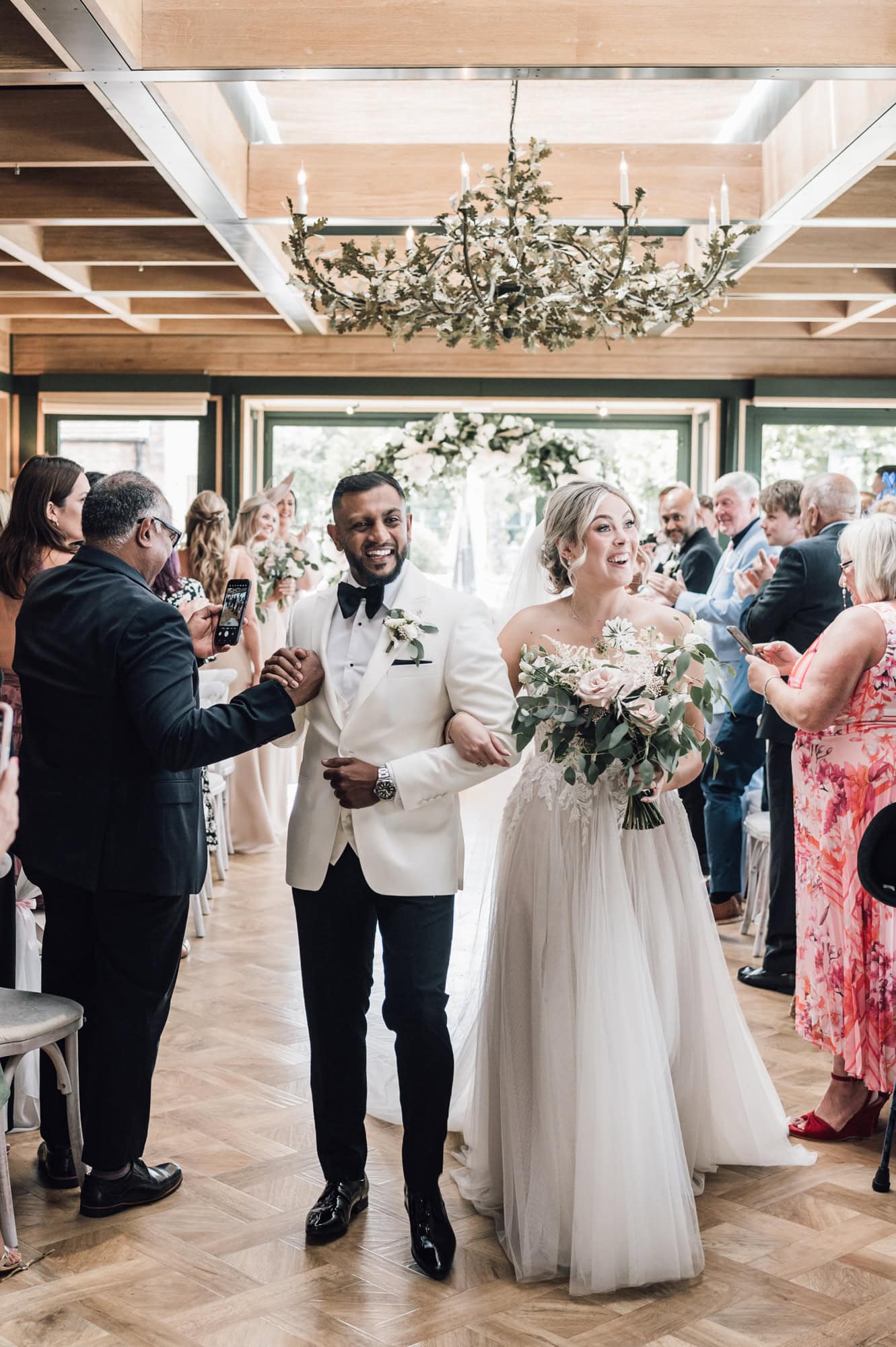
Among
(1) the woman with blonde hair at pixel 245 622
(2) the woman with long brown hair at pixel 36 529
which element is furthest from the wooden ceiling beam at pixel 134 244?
(2) the woman with long brown hair at pixel 36 529

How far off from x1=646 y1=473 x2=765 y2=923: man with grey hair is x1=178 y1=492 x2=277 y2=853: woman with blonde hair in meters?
2.30

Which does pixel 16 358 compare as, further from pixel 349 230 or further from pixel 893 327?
pixel 893 327

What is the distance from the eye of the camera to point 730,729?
5.88 metres

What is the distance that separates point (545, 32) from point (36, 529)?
2244 mm

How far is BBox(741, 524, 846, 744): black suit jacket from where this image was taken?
15.9 feet

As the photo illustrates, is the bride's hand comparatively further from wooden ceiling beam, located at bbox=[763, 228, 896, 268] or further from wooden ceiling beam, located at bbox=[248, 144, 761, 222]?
wooden ceiling beam, located at bbox=[763, 228, 896, 268]

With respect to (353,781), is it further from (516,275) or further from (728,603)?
(728,603)

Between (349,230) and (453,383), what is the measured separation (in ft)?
8.55

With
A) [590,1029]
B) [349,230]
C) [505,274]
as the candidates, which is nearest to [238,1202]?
[590,1029]

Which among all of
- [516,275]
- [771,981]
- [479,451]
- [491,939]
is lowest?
[771,981]

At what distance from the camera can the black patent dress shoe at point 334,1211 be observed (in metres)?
2.94

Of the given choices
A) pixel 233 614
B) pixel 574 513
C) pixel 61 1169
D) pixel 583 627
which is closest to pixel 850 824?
pixel 583 627

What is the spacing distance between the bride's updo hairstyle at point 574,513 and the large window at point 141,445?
708 centimetres

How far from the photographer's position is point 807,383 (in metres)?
9.51
